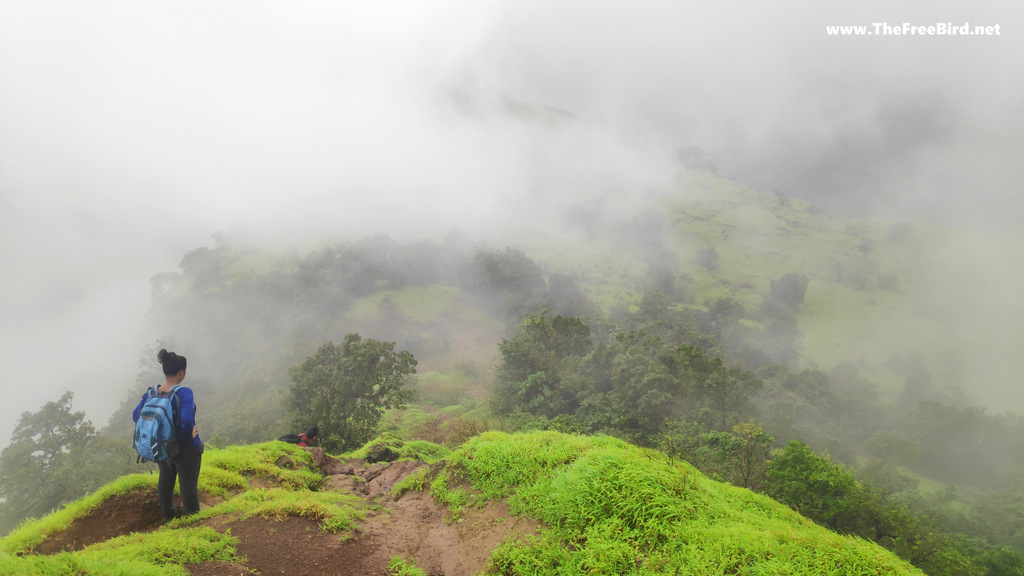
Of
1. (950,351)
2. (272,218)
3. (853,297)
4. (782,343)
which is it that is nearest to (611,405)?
(782,343)

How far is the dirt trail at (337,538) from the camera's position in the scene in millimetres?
4691

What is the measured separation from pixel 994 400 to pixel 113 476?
8873cm

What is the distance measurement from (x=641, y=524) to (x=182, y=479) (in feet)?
20.1

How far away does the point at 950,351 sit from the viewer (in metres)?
59.2

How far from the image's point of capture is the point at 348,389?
2072cm

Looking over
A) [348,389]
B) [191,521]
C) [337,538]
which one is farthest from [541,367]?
[191,521]

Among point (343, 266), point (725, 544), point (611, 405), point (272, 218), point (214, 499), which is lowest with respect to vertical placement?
point (611, 405)

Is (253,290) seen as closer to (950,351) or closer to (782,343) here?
(782,343)

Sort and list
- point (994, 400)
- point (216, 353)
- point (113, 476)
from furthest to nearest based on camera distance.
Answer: point (216, 353), point (994, 400), point (113, 476)

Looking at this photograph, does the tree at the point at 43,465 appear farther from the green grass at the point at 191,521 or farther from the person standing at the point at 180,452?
the person standing at the point at 180,452

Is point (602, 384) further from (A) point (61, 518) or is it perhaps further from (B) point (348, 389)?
(A) point (61, 518)

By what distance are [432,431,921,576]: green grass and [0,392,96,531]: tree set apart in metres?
31.9

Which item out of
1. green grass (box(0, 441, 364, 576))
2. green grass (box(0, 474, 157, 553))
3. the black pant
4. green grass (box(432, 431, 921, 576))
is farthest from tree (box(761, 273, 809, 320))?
green grass (box(0, 474, 157, 553))

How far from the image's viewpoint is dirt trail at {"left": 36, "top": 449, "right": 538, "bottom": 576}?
4691 mm
